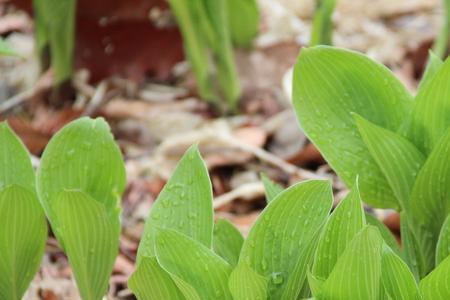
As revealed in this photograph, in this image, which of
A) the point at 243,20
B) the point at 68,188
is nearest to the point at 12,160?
the point at 68,188

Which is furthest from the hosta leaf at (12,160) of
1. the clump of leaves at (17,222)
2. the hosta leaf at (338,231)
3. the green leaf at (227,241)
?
the hosta leaf at (338,231)

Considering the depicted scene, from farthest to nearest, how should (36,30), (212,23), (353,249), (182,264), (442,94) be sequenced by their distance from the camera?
(36,30) → (212,23) → (442,94) → (182,264) → (353,249)

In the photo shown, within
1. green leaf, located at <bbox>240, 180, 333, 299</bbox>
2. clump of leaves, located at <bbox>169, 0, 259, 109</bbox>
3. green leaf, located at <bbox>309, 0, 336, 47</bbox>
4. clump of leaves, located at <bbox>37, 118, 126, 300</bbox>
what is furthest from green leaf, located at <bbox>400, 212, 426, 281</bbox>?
clump of leaves, located at <bbox>169, 0, 259, 109</bbox>

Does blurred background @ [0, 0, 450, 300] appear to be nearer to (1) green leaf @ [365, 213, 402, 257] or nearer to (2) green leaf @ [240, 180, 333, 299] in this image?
(1) green leaf @ [365, 213, 402, 257]

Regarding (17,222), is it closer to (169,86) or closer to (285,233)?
(285,233)

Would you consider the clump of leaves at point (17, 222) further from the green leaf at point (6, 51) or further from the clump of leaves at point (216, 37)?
the clump of leaves at point (216, 37)

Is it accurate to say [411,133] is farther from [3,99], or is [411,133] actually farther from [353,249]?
[3,99]

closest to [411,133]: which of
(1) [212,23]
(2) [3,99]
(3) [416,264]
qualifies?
(3) [416,264]
